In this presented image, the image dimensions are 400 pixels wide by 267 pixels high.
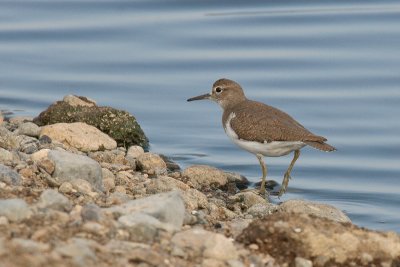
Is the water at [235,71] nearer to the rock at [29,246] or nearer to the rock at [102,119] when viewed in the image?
the rock at [102,119]

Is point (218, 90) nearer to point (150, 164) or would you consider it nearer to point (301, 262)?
point (150, 164)

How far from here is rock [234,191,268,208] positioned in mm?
10344

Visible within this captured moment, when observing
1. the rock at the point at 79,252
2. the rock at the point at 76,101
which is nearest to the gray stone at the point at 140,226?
the rock at the point at 79,252

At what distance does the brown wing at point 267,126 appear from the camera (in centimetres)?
1118

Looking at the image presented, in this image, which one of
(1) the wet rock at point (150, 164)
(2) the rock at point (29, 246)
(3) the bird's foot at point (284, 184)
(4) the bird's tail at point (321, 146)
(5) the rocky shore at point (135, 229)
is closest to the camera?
(2) the rock at point (29, 246)

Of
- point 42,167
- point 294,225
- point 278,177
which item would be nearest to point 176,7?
point 278,177

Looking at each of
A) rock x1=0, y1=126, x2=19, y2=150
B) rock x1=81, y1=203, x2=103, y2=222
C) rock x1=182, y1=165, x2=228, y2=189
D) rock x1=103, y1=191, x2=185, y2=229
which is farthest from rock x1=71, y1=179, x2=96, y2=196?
rock x1=182, y1=165, x2=228, y2=189

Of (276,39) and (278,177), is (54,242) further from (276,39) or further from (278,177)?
(276,39)

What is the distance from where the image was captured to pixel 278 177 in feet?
41.8

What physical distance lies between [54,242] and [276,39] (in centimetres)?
1314

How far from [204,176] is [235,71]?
6.22 metres

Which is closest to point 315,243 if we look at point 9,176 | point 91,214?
point 91,214

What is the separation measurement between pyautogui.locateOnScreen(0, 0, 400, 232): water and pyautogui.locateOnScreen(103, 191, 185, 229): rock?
14.2ft

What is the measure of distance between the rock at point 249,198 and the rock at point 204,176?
46 centimetres
